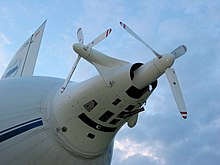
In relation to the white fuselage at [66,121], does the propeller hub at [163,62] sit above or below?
above

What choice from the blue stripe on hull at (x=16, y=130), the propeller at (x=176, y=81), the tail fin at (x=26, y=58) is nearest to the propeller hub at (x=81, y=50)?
the propeller at (x=176, y=81)

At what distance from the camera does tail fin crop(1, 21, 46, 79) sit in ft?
81.9

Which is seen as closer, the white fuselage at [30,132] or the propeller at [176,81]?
the propeller at [176,81]

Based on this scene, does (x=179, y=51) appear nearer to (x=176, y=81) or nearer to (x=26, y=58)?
A: (x=176, y=81)

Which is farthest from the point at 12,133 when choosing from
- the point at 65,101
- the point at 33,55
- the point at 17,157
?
the point at 33,55

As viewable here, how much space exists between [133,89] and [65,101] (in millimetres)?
2769

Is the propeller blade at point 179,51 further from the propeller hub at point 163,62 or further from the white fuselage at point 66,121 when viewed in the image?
the white fuselage at point 66,121

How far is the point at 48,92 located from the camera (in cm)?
1329

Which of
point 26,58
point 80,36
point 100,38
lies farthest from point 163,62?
point 26,58

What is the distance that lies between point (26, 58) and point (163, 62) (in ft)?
56.6

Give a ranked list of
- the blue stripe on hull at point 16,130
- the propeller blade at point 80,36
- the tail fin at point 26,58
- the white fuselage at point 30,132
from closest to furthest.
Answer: the white fuselage at point 30,132, the blue stripe on hull at point 16,130, the propeller blade at point 80,36, the tail fin at point 26,58

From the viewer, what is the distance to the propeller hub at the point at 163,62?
434 inches

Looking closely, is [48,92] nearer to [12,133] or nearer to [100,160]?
[12,133]

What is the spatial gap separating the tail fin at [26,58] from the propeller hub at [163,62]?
591 inches
